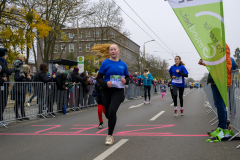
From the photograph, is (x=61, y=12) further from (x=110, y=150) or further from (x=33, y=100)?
(x=110, y=150)

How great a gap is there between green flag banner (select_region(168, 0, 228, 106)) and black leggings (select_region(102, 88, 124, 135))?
68.0 inches

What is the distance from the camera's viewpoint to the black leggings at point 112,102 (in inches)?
210

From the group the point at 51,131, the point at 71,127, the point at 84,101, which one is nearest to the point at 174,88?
the point at 71,127

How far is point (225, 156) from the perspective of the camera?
4266 mm

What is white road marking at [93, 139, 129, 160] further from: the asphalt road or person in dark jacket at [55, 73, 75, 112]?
person in dark jacket at [55, 73, 75, 112]

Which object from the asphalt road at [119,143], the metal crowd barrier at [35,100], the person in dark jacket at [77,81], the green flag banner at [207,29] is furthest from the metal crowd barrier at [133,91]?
the green flag banner at [207,29]

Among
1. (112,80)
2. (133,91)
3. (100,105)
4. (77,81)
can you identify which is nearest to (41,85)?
(77,81)

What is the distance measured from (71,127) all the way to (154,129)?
7.49 feet

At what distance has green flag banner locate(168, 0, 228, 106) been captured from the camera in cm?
516

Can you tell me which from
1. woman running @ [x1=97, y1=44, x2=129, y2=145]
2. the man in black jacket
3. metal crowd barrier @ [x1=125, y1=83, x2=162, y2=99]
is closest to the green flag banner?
woman running @ [x1=97, y1=44, x2=129, y2=145]

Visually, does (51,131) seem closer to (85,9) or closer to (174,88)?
(174,88)

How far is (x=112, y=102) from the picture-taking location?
17.7ft

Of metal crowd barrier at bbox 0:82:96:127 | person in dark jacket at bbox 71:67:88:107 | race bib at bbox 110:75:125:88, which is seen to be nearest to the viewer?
race bib at bbox 110:75:125:88

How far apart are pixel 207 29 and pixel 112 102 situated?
7.32ft
